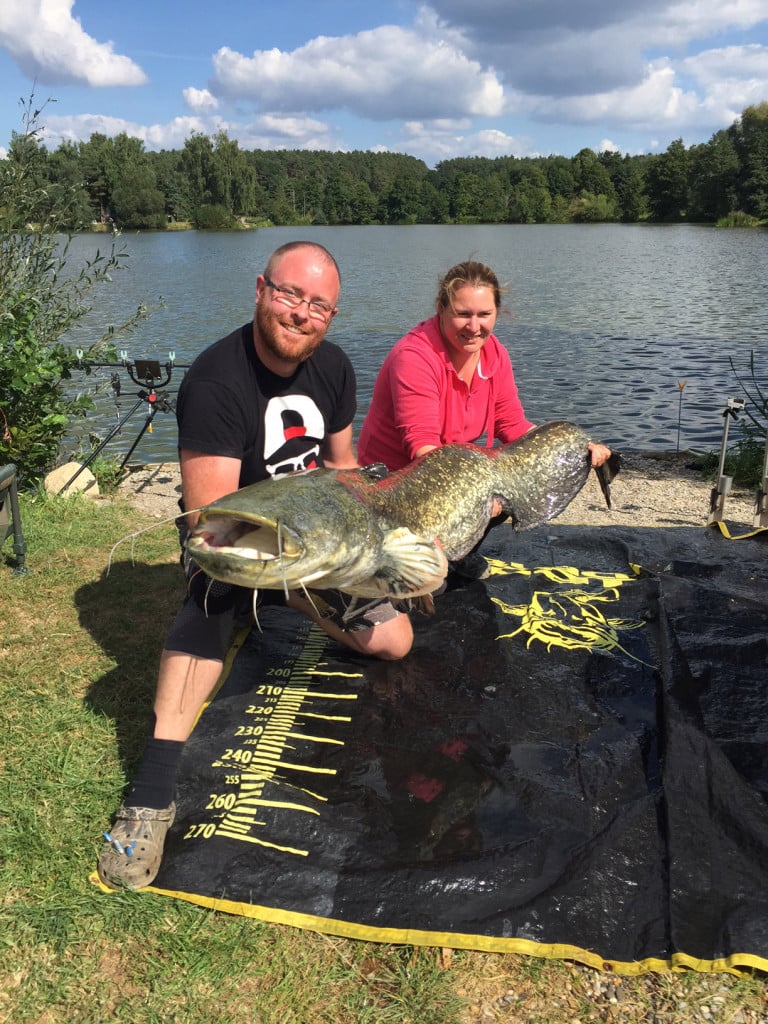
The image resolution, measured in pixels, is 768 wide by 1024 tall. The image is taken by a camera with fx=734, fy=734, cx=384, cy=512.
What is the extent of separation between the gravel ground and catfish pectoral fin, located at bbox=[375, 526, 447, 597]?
3616 mm

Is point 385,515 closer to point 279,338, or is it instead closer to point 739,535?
point 279,338

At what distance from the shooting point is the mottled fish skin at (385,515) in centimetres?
230

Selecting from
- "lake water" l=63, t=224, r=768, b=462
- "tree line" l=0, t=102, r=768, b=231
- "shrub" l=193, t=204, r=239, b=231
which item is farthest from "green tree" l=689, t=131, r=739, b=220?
"shrub" l=193, t=204, r=239, b=231

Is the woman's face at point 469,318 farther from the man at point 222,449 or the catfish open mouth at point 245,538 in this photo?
the catfish open mouth at point 245,538

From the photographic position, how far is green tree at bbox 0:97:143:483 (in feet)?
20.8

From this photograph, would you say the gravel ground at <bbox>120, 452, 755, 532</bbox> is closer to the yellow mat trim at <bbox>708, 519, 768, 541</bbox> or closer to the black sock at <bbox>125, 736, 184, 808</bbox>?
the yellow mat trim at <bbox>708, 519, 768, 541</bbox>

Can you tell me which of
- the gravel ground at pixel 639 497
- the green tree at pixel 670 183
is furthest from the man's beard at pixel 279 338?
the green tree at pixel 670 183

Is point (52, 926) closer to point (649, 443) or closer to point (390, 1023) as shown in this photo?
point (390, 1023)


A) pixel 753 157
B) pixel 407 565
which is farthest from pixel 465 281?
pixel 753 157

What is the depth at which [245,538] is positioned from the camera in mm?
2363

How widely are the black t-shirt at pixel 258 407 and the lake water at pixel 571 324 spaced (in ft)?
5.35

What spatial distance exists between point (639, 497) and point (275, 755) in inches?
219

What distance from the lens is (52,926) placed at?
263 centimetres

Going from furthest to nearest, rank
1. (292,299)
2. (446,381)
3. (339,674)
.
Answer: (446,381) → (339,674) → (292,299)
